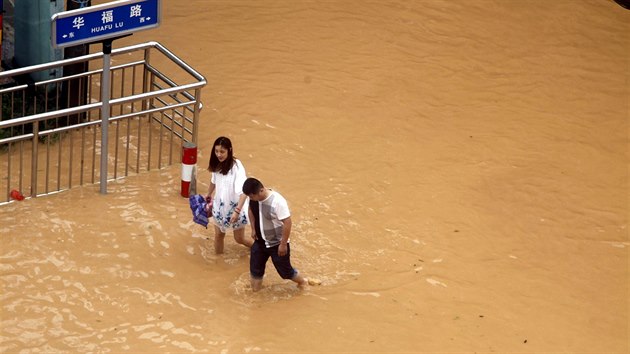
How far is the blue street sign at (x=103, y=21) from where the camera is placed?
32.9 feet

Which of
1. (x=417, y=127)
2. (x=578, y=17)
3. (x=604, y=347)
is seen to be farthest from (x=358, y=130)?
(x=578, y=17)

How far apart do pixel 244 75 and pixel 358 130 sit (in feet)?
5.92

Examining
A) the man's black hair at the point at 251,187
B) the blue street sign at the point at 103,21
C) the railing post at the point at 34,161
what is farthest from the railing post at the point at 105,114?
the man's black hair at the point at 251,187

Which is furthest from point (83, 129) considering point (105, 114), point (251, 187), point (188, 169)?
point (251, 187)

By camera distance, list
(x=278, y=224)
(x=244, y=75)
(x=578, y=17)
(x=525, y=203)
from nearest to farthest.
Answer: (x=278, y=224)
(x=525, y=203)
(x=244, y=75)
(x=578, y=17)

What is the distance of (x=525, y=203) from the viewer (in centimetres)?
1186

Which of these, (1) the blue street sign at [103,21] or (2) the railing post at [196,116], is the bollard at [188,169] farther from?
(1) the blue street sign at [103,21]

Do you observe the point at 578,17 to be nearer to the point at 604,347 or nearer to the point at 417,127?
the point at 417,127

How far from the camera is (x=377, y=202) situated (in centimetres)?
1151

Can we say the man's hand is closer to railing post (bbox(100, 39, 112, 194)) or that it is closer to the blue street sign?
railing post (bbox(100, 39, 112, 194))

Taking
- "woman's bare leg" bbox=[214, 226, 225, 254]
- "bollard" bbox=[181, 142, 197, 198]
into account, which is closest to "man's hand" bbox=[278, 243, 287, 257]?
"woman's bare leg" bbox=[214, 226, 225, 254]

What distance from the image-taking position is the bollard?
1088 centimetres

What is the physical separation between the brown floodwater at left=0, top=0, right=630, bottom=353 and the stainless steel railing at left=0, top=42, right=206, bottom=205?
0.31 metres

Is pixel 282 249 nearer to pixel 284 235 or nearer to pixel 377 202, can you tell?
pixel 284 235
